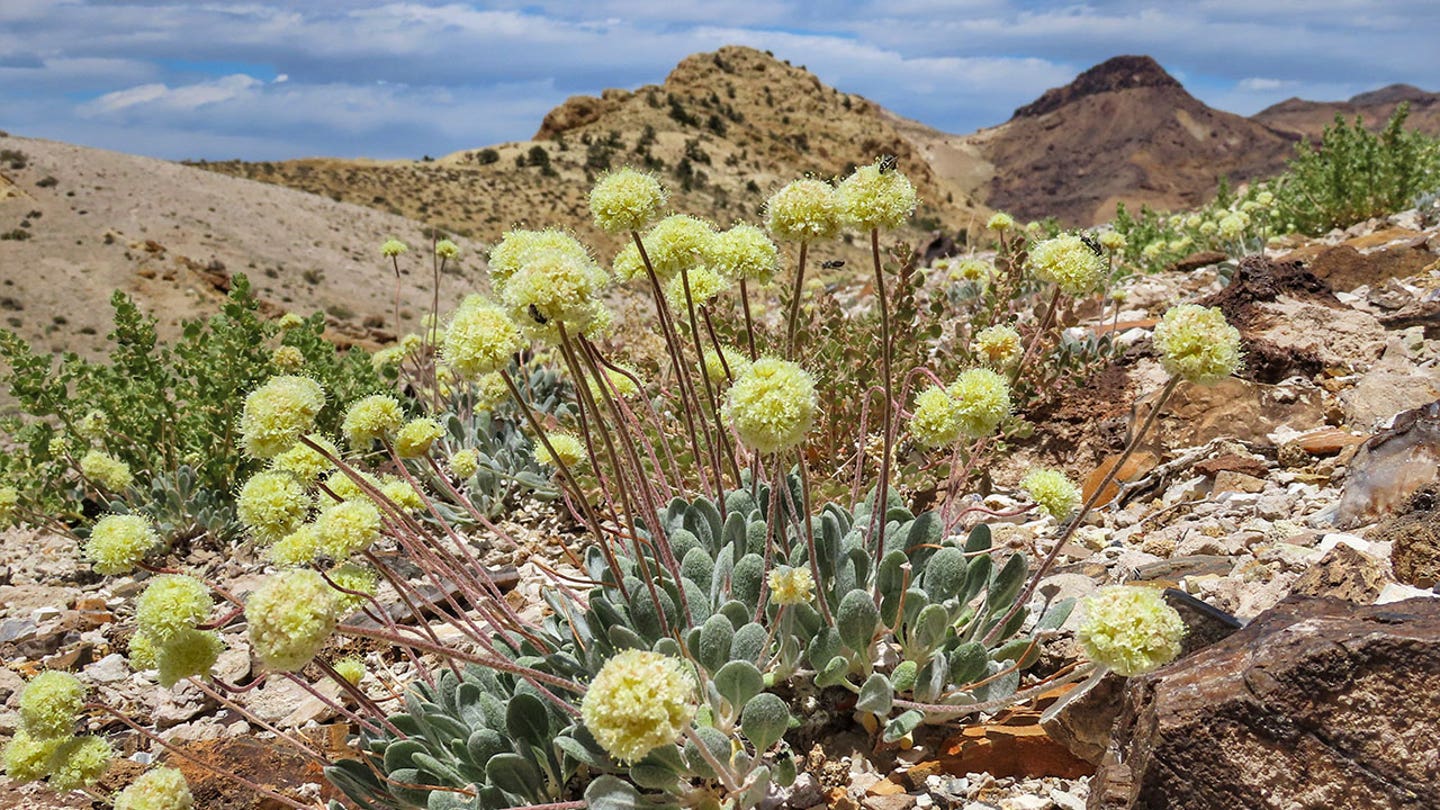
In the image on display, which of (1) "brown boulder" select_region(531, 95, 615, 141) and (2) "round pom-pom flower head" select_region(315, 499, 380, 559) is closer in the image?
(2) "round pom-pom flower head" select_region(315, 499, 380, 559)

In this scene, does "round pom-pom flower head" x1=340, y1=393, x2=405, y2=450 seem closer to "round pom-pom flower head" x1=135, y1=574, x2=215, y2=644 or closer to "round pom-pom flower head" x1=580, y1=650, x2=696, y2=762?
"round pom-pom flower head" x1=135, y1=574, x2=215, y2=644

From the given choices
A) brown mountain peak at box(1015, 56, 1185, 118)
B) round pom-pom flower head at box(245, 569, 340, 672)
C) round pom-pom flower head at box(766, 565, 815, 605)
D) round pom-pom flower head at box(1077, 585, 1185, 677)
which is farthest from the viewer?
brown mountain peak at box(1015, 56, 1185, 118)

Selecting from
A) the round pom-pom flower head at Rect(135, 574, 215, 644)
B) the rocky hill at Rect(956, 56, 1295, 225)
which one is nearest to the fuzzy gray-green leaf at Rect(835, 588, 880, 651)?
the round pom-pom flower head at Rect(135, 574, 215, 644)

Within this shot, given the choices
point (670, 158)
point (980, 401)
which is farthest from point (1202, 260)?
Answer: point (670, 158)

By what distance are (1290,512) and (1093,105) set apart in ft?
397

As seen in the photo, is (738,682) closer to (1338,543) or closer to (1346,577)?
(1346,577)

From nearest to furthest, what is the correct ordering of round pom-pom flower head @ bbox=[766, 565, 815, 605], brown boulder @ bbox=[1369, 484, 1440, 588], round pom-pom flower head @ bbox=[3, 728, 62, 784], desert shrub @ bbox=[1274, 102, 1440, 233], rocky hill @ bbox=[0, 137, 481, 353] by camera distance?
round pom-pom flower head @ bbox=[766, 565, 815, 605] < round pom-pom flower head @ bbox=[3, 728, 62, 784] < brown boulder @ bbox=[1369, 484, 1440, 588] < desert shrub @ bbox=[1274, 102, 1440, 233] < rocky hill @ bbox=[0, 137, 481, 353]

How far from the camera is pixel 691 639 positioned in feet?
9.58

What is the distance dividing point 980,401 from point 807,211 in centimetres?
77

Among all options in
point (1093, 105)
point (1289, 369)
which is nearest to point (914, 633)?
point (1289, 369)

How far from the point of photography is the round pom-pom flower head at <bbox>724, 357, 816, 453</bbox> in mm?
2299

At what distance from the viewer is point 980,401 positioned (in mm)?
2869

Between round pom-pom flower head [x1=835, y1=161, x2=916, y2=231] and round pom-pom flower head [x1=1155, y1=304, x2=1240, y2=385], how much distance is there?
773 millimetres

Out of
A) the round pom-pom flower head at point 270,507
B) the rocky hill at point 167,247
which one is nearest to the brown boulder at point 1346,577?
the round pom-pom flower head at point 270,507
